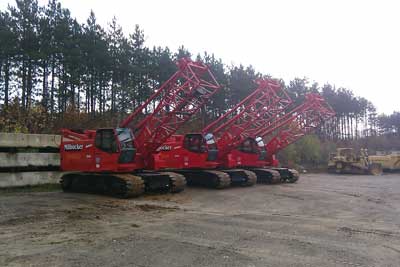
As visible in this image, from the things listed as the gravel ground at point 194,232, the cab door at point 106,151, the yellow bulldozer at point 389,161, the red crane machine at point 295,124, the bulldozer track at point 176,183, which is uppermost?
the red crane machine at point 295,124

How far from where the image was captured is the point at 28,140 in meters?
16.7

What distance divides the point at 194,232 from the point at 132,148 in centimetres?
719

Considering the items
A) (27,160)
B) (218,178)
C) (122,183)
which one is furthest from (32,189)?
(218,178)

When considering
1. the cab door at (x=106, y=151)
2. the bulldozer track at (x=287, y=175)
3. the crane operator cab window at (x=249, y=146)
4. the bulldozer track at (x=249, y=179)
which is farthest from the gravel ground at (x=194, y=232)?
the bulldozer track at (x=287, y=175)

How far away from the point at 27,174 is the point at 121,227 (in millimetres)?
9863

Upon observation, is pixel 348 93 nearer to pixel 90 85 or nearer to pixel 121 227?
pixel 90 85

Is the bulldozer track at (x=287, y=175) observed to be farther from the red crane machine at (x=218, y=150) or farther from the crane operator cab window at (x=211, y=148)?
the crane operator cab window at (x=211, y=148)

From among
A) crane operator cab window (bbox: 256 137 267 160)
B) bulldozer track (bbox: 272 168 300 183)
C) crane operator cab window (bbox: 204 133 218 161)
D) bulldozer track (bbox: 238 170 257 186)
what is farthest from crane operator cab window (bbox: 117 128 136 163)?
bulldozer track (bbox: 272 168 300 183)

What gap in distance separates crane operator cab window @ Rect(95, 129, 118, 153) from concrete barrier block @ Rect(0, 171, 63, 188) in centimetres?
426

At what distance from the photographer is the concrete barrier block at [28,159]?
15.7 meters

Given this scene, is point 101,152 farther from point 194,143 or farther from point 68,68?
point 68,68

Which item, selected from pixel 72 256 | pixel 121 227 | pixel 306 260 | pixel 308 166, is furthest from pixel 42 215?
pixel 308 166

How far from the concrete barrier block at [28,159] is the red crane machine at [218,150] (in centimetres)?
494

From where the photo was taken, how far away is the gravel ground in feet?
19.0
